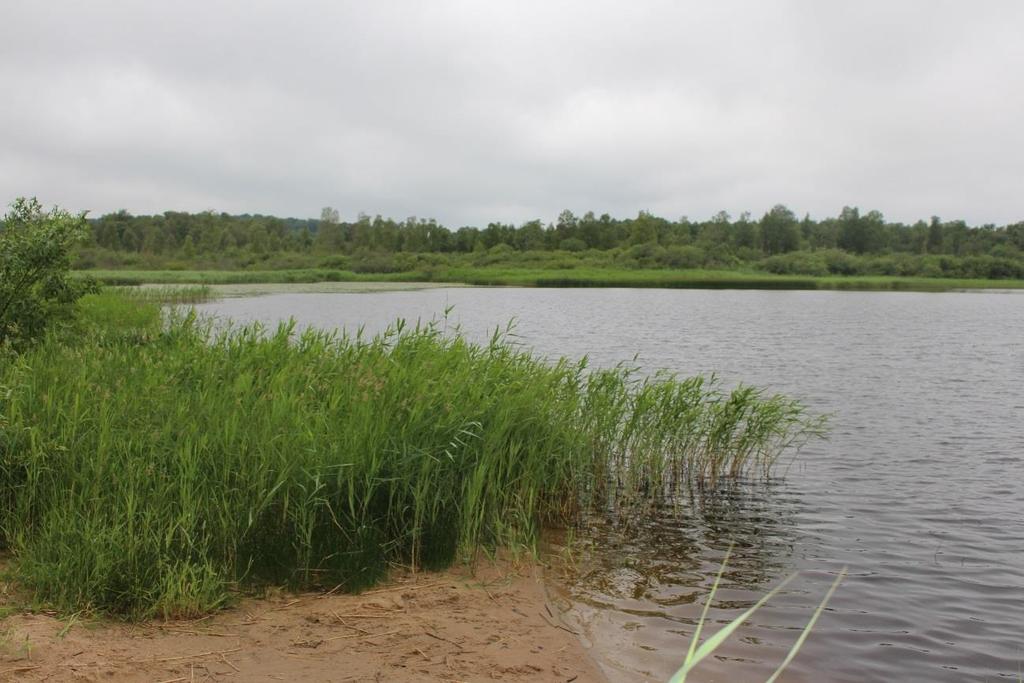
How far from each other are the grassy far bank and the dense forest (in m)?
5.72

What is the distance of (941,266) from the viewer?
9394 cm

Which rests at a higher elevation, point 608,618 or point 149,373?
point 149,373

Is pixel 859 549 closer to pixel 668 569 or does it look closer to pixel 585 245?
pixel 668 569

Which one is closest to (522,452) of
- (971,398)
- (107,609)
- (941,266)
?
(107,609)

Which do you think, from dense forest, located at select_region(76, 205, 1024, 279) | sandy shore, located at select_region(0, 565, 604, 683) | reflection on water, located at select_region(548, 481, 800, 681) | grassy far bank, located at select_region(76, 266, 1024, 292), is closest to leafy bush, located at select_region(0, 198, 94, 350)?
sandy shore, located at select_region(0, 565, 604, 683)

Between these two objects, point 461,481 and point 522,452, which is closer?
point 461,481

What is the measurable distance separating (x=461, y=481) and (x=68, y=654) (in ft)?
11.0

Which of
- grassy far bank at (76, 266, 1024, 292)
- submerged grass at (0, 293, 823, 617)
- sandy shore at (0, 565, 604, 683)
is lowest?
sandy shore at (0, 565, 604, 683)

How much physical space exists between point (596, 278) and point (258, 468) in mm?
78332

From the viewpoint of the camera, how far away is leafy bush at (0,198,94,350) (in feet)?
30.2

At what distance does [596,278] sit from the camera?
8288cm

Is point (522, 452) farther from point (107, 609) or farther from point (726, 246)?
point (726, 246)

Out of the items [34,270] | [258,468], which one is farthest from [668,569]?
[34,270]

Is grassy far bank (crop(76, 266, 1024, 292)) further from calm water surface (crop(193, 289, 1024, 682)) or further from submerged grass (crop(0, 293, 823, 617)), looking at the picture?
submerged grass (crop(0, 293, 823, 617))
